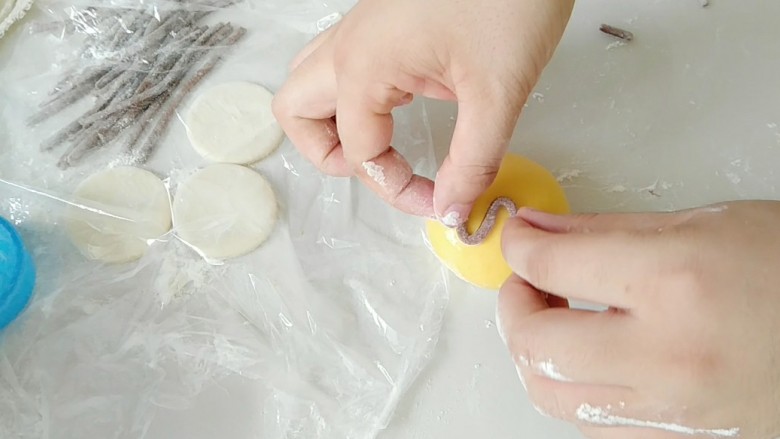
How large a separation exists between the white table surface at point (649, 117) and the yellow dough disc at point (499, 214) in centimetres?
4

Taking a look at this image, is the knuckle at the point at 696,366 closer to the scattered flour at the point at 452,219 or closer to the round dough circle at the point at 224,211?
the scattered flour at the point at 452,219

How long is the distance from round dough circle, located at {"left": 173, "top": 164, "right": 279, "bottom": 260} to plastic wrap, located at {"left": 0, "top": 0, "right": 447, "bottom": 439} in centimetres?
1

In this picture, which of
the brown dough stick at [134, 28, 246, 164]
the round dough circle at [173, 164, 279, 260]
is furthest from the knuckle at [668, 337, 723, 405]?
the brown dough stick at [134, 28, 246, 164]

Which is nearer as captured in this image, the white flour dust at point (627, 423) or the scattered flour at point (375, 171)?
the white flour dust at point (627, 423)

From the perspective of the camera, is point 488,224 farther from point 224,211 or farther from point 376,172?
point 224,211

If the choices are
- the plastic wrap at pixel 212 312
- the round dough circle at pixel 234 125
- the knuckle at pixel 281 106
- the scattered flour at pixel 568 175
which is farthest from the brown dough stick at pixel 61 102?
the scattered flour at pixel 568 175

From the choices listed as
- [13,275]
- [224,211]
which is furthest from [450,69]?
[13,275]

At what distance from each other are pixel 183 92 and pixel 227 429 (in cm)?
35

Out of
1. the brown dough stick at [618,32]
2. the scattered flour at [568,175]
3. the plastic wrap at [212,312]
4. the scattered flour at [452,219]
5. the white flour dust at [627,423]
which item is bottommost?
the plastic wrap at [212,312]

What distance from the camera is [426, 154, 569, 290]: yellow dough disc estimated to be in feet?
2.14

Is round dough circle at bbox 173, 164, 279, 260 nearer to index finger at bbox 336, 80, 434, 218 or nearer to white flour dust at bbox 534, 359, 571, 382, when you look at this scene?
index finger at bbox 336, 80, 434, 218

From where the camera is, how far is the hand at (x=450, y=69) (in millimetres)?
495

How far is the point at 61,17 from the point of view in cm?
81

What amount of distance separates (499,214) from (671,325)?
254mm
